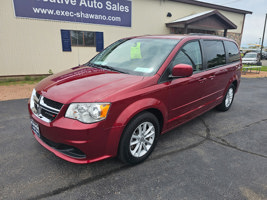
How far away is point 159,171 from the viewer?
257cm

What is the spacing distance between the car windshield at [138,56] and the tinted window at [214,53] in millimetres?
954

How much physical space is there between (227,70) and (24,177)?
14.0ft

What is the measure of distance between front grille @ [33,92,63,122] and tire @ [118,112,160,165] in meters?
0.85

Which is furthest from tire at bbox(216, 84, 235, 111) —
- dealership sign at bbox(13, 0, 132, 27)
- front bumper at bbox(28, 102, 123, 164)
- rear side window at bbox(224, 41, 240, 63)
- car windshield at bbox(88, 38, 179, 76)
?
dealership sign at bbox(13, 0, 132, 27)

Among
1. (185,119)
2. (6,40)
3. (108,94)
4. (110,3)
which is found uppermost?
(110,3)

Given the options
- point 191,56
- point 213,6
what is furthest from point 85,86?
point 213,6

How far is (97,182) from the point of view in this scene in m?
2.33

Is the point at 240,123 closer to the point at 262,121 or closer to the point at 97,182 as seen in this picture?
the point at 262,121

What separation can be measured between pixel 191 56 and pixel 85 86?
193 centimetres

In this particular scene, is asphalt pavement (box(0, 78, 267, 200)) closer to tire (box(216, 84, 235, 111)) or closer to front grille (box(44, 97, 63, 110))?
front grille (box(44, 97, 63, 110))

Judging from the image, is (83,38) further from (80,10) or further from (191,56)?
(191,56)

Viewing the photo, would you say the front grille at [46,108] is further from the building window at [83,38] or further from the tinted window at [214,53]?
the building window at [83,38]

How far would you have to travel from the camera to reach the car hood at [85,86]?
219 cm

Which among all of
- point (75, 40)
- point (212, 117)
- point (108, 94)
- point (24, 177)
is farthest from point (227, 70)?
point (75, 40)
